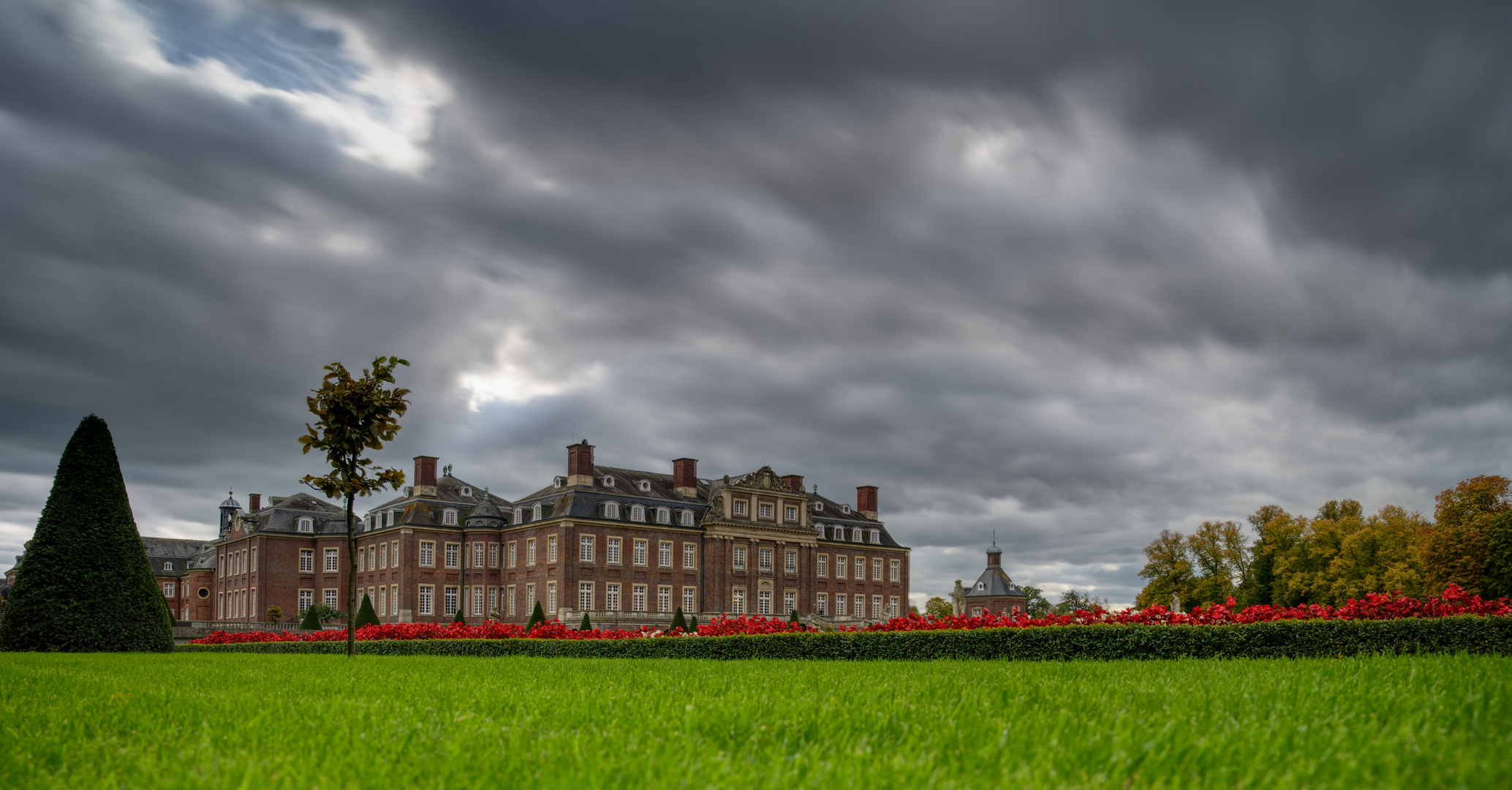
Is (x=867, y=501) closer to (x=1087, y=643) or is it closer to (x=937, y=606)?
(x=937, y=606)

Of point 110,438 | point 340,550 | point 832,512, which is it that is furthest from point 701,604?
point 110,438

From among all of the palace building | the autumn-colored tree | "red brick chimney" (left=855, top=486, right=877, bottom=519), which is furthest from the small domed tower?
the autumn-colored tree

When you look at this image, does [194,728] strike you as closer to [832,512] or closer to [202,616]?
[832,512]

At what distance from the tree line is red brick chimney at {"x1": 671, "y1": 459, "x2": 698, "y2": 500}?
28.1 metres

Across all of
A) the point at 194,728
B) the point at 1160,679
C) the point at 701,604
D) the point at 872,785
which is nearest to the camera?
the point at 872,785

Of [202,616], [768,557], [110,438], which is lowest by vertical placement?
[202,616]

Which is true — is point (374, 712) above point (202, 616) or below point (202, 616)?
above

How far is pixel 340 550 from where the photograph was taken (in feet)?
207

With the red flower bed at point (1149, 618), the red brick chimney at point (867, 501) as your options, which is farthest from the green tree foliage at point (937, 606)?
the red flower bed at point (1149, 618)

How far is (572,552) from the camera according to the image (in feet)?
182

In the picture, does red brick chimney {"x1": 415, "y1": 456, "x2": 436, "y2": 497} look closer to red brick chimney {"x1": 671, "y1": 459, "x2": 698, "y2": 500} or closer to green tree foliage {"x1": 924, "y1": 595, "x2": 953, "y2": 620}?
red brick chimney {"x1": 671, "y1": 459, "x2": 698, "y2": 500}

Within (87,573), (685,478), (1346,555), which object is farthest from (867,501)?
(87,573)

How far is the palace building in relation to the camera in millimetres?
56938

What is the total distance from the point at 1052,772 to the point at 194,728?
475cm
